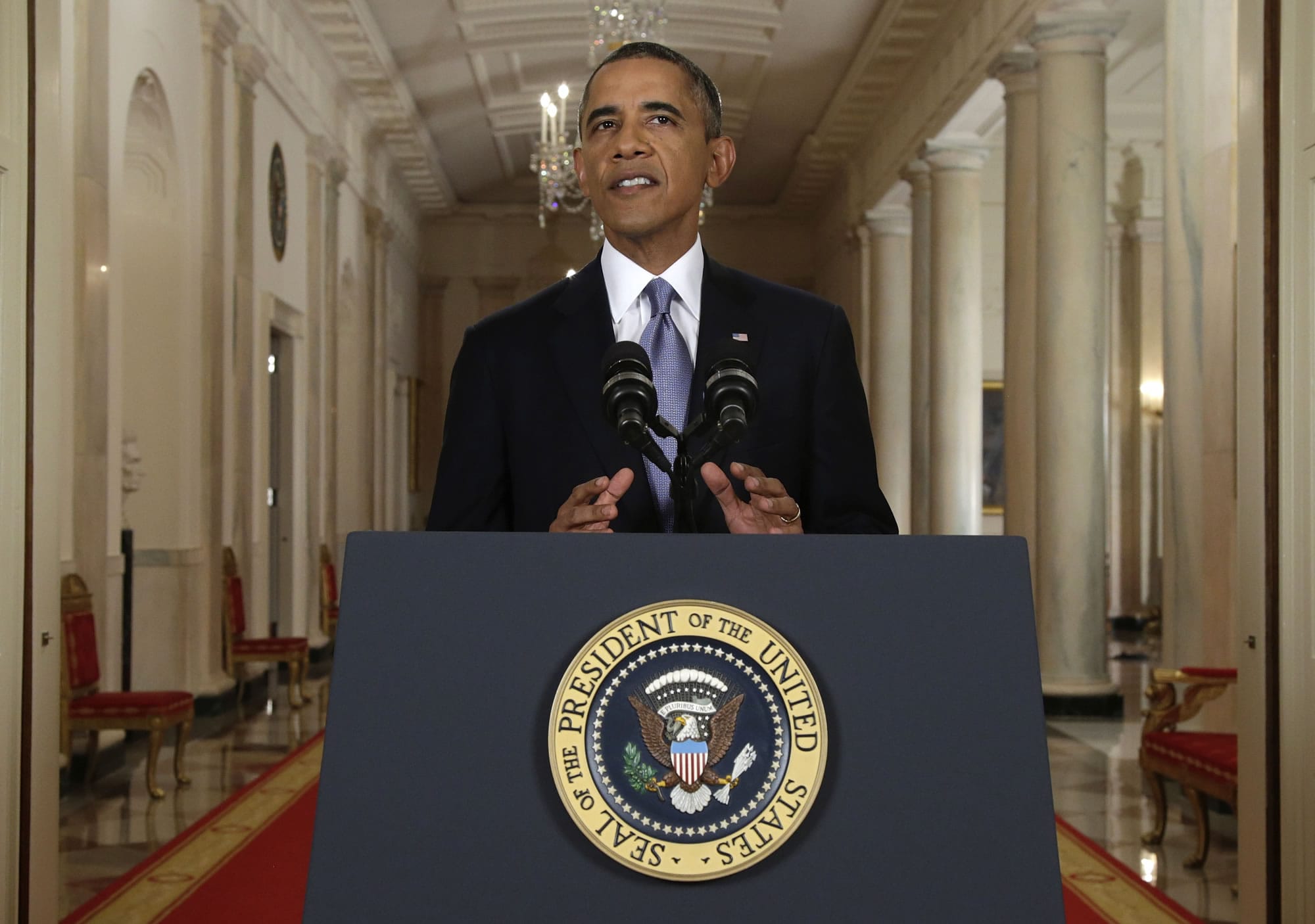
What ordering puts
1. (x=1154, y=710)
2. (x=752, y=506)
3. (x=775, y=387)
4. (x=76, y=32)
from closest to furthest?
(x=752, y=506) → (x=775, y=387) → (x=1154, y=710) → (x=76, y=32)

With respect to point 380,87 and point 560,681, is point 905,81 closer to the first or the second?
point 380,87

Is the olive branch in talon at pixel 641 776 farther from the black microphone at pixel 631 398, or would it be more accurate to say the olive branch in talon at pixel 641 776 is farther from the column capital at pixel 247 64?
the column capital at pixel 247 64

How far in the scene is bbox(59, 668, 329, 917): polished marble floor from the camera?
537 centimetres

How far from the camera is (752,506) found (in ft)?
5.59

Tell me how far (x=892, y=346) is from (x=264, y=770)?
10.6 metres

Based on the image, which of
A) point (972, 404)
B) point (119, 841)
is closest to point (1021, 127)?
point (972, 404)

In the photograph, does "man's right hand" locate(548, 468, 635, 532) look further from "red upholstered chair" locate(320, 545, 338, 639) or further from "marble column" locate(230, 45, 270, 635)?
"red upholstered chair" locate(320, 545, 338, 639)

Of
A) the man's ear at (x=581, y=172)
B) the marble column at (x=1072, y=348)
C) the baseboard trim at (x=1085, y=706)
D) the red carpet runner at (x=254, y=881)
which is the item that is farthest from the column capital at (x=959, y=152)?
the man's ear at (x=581, y=172)

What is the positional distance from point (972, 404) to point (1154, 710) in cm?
733

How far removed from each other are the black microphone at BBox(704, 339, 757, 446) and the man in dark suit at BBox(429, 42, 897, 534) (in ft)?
1.08

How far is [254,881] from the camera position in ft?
16.5

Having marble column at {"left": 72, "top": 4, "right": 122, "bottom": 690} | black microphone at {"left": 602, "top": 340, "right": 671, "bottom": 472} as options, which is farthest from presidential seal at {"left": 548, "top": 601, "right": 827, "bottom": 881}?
marble column at {"left": 72, "top": 4, "right": 122, "bottom": 690}

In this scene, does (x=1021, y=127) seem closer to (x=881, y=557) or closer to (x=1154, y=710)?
(x=1154, y=710)

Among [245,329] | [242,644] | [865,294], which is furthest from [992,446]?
[242,644]
